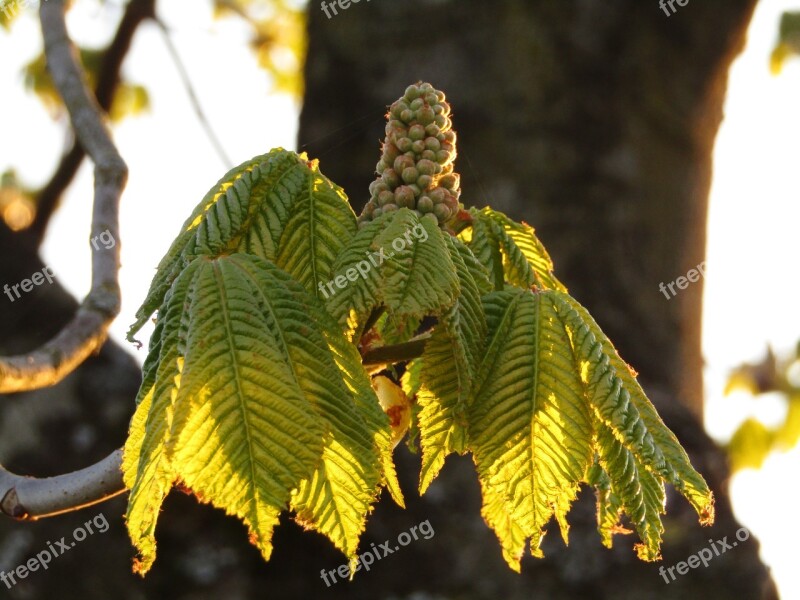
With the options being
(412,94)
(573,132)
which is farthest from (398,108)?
(573,132)

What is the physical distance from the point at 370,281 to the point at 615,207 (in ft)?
6.67

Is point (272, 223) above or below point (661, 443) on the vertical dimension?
above

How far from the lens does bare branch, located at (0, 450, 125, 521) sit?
1.56 meters

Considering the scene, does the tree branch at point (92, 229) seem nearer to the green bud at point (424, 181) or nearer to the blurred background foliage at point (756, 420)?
the green bud at point (424, 181)

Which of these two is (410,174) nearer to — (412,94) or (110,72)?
(412,94)

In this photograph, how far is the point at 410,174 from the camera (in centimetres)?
147

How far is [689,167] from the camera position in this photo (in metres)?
3.37

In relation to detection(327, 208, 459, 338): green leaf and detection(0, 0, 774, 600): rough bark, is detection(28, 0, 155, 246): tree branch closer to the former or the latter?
detection(0, 0, 774, 600): rough bark

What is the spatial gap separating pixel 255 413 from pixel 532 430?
1.21 ft

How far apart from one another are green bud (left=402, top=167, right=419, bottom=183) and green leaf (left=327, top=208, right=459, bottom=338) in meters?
0.21

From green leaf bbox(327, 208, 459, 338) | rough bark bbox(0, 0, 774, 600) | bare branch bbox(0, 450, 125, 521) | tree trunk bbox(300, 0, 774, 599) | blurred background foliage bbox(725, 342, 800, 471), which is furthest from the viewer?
blurred background foliage bbox(725, 342, 800, 471)

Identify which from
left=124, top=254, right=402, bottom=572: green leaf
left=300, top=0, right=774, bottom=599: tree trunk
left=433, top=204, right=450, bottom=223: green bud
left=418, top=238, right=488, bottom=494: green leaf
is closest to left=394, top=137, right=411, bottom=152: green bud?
left=433, top=204, right=450, bottom=223: green bud

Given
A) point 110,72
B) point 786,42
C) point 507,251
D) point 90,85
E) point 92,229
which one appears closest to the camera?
point 507,251

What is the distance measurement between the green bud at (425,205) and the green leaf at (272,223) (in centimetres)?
11
